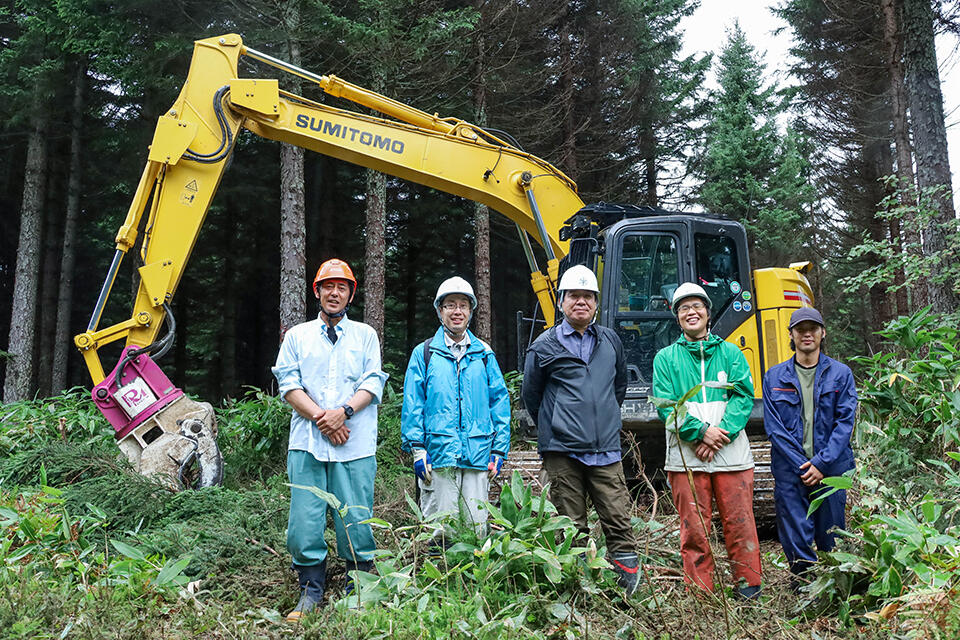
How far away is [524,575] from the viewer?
330 centimetres

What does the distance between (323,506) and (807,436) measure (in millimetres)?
2724

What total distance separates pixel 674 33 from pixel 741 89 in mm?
3473

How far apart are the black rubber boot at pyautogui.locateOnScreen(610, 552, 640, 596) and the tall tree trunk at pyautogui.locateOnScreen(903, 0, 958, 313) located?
752 centimetres

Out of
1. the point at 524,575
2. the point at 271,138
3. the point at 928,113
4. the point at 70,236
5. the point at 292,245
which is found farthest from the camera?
the point at 70,236

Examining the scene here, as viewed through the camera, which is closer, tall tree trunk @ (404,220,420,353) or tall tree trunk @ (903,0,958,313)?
tall tree trunk @ (903,0,958,313)

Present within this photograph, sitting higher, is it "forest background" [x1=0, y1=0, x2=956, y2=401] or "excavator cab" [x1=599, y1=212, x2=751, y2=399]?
"forest background" [x1=0, y1=0, x2=956, y2=401]

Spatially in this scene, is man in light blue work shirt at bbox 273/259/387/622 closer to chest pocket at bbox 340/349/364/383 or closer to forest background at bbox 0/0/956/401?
chest pocket at bbox 340/349/364/383

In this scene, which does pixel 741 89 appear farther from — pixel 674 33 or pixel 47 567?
pixel 47 567

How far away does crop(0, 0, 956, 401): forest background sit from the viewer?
10.9 metres

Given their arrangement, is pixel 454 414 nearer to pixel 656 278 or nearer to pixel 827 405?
pixel 827 405

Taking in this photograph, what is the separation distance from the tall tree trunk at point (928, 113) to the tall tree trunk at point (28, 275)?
14845 mm

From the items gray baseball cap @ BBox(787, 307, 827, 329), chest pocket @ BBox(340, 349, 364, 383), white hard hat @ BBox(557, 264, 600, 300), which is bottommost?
chest pocket @ BBox(340, 349, 364, 383)

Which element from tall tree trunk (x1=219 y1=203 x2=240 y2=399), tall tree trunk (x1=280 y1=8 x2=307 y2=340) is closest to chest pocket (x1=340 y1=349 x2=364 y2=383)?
tall tree trunk (x1=280 y1=8 x2=307 y2=340)

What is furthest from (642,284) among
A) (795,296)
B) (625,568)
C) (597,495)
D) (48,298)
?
(48,298)
